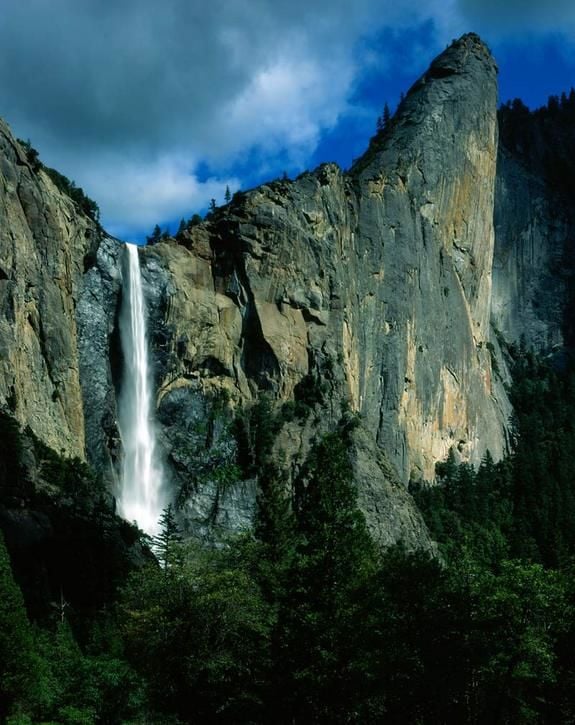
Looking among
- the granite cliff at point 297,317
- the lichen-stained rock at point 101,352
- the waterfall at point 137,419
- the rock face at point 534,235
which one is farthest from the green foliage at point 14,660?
the rock face at point 534,235

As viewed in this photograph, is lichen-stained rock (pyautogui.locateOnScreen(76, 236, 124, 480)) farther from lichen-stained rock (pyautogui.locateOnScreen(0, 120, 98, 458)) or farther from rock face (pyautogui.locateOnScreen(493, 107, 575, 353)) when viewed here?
rock face (pyautogui.locateOnScreen(493, 107, 575, 353))

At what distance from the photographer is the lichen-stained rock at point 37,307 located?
1964 inches

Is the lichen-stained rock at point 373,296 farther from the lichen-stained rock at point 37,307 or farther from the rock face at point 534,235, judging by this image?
the rock face at point 534,235

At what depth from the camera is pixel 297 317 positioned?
69.6 m

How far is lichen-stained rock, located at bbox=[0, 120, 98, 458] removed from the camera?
4988 cm

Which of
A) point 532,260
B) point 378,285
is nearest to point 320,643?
point 378,285

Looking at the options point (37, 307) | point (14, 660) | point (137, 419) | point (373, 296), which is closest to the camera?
point (14, 660)

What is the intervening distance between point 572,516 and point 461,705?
5512 cm

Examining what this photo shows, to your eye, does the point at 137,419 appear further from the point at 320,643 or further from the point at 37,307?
the point at 320,643

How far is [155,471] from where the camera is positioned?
61.5m

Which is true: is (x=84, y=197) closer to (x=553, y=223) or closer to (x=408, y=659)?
(x=408, y=659)

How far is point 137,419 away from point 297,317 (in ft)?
47.9

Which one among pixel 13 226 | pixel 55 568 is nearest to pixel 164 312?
pixel 13 226

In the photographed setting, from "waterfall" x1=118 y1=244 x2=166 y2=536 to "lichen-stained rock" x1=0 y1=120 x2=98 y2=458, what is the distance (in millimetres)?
5144
